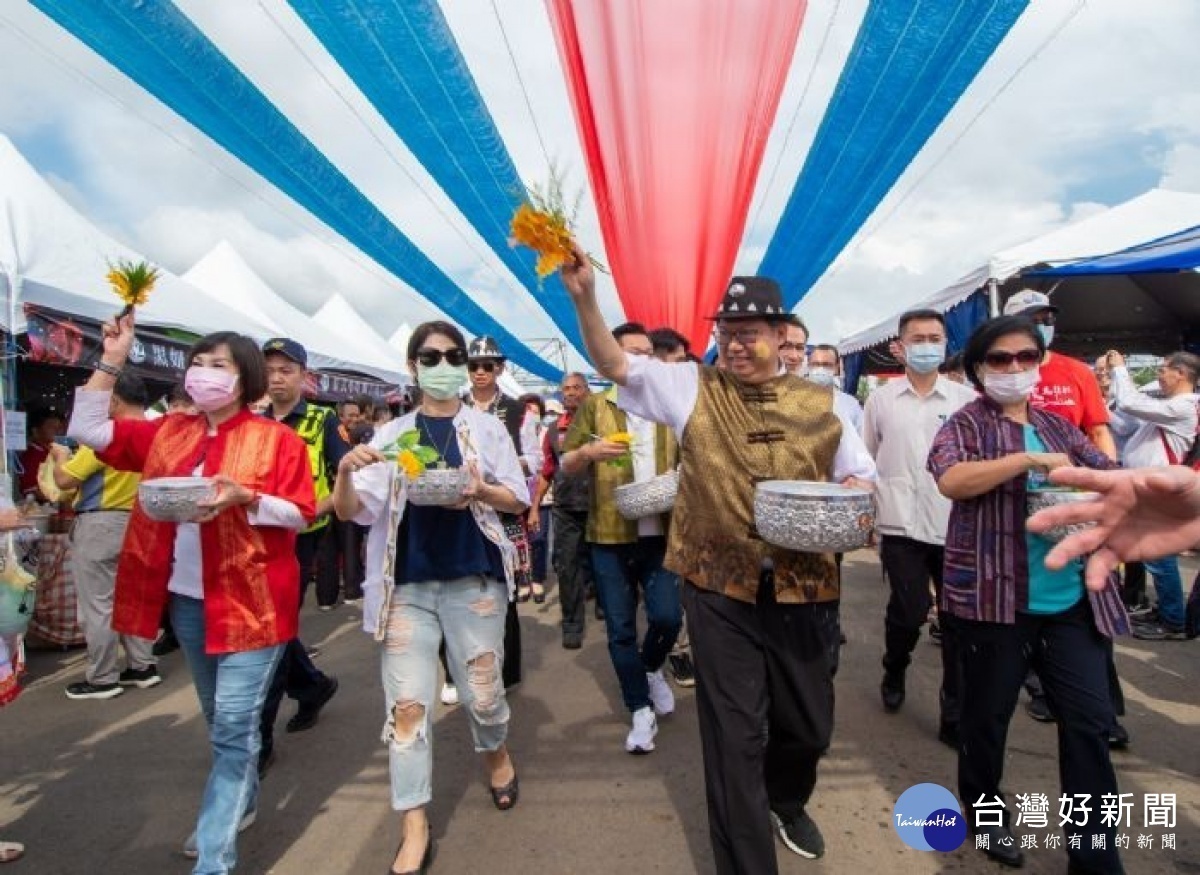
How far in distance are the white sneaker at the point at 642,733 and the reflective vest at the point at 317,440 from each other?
2.01 metres

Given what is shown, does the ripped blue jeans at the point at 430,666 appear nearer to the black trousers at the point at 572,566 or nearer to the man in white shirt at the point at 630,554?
the man in white shirt at the point at 630,554

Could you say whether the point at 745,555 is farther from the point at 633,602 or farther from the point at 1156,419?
the point at 1156,419

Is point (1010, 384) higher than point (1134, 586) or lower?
higher

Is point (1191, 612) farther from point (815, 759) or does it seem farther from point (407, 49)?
point (407, 49)

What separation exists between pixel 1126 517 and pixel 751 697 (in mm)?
1251

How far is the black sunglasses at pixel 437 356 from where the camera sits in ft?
9.07

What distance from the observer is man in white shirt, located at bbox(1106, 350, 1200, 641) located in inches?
185

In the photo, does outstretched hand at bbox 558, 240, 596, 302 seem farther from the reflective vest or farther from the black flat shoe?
the reflective vest

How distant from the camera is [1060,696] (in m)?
2.35

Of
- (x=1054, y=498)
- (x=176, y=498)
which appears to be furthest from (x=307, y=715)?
(x=1054, y=498)

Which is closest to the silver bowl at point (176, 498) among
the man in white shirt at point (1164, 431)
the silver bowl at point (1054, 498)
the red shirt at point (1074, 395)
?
the silver bowl at point (1054, 498)

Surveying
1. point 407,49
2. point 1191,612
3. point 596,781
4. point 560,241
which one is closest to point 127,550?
point 560,241

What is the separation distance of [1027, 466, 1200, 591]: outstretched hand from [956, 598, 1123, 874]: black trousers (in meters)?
1.26

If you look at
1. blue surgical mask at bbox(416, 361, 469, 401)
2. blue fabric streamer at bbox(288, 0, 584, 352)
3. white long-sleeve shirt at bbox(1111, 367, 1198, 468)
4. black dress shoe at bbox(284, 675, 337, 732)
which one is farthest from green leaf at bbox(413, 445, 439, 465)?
white long-sleeve shirt at bbox(1111, 367, 1198, 468)
